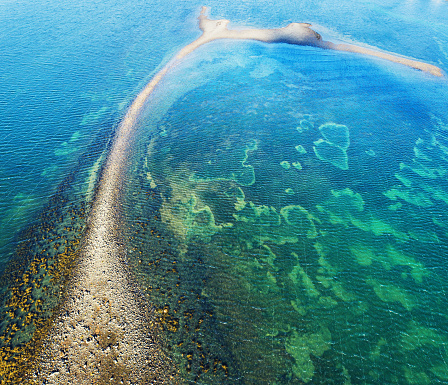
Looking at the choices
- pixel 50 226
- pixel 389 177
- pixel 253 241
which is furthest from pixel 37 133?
pixel 389 177

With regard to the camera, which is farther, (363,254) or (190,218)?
(190,218)

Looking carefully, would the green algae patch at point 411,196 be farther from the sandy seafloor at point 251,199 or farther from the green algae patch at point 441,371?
the green algae patch at point 441,371

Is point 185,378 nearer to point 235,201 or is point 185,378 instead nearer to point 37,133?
point 235,201

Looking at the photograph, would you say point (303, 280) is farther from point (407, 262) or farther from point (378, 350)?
point (407, 262)

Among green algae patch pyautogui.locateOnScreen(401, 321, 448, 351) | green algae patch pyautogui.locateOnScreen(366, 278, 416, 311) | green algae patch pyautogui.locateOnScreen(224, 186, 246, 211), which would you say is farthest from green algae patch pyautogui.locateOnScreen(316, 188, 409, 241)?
green algae patch pyautogui.locateOnScreen(401, 321, 448, 351)

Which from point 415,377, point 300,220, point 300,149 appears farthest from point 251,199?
point 415,377

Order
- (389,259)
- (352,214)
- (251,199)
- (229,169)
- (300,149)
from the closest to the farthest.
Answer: (389,259) < (352,214) < (251,199) < (229,169) < (300,149)

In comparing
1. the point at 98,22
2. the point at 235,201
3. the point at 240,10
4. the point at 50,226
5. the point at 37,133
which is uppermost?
the point at 98,22
